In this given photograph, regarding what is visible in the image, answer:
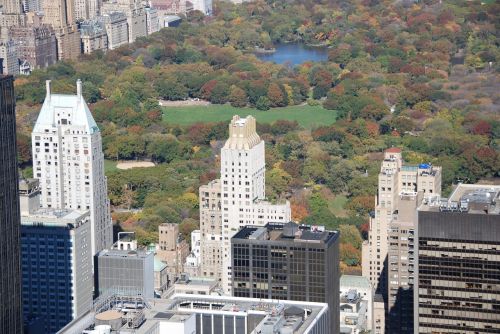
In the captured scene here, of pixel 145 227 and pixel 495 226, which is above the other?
pixel 495 226

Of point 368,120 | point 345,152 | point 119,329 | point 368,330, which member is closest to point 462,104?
point 368,120

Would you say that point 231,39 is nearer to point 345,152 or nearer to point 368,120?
point 368,120

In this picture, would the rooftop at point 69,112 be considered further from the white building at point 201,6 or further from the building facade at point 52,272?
the white building at point 201,6

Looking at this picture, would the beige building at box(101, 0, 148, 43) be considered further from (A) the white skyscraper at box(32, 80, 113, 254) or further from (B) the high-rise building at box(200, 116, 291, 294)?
(B) the high-rise building at box(200, 116, 291, 294)

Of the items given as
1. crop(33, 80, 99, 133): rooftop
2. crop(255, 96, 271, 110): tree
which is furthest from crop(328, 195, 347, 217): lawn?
crop(255, 96, 271, 110): tree

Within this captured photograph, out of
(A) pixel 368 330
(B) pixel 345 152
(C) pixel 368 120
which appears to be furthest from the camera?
(C) pixel 368 120

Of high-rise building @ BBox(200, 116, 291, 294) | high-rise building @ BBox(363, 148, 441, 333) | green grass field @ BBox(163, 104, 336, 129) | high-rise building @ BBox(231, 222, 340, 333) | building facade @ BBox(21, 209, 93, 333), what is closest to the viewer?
high-rise building @ BBox(231, 222, 340, 333)
